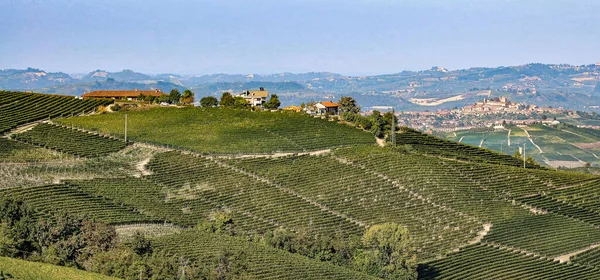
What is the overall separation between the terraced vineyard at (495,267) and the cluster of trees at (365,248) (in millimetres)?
2121

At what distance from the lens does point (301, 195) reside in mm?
62156

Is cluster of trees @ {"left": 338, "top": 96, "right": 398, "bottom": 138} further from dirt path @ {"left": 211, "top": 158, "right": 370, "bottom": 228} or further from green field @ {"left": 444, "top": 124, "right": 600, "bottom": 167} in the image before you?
green field @ {"left": 444, "top": 124, "right": 600, "bottom": 167}

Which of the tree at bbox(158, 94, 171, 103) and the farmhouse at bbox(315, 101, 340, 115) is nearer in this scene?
the tree at bbox(158, 94, 171, 103)

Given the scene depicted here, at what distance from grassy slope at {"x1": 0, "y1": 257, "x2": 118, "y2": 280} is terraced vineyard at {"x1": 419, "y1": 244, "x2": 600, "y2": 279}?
22.1 m

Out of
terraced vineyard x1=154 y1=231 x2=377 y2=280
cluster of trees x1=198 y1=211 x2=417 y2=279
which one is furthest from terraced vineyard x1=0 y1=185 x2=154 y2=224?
cluster of trees x1=198 y1=211 x2=417 y2=279

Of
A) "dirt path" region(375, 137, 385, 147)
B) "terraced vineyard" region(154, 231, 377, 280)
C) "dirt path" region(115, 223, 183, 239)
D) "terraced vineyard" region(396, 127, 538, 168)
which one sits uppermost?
"dirt path" region(375, 137, 385, 147)

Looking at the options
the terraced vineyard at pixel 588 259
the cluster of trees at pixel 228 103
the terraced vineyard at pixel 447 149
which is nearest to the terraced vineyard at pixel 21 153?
the cluster of trees at pixel 228 103

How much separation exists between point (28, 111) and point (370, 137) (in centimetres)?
3208

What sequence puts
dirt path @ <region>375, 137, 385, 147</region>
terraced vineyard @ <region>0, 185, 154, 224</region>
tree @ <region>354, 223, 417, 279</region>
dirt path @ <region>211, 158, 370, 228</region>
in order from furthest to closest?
dirt path @ <region>375, 137, 385, 147</region>, dirt path @ <region>211, 158, 370, 228</region>, terraced vineyard @ <region>0, 185, 154, 224</region>, tree @ <region>354, 223, 417, 279</region>

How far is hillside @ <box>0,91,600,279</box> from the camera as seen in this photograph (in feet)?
172

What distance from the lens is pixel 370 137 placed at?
78.0 meters

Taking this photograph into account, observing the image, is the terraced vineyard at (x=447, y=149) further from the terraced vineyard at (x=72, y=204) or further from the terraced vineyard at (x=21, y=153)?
the terraced vineyard at (x=21, y=153)

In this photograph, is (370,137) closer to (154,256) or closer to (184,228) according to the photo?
(184,228)

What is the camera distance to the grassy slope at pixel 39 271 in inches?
1462
